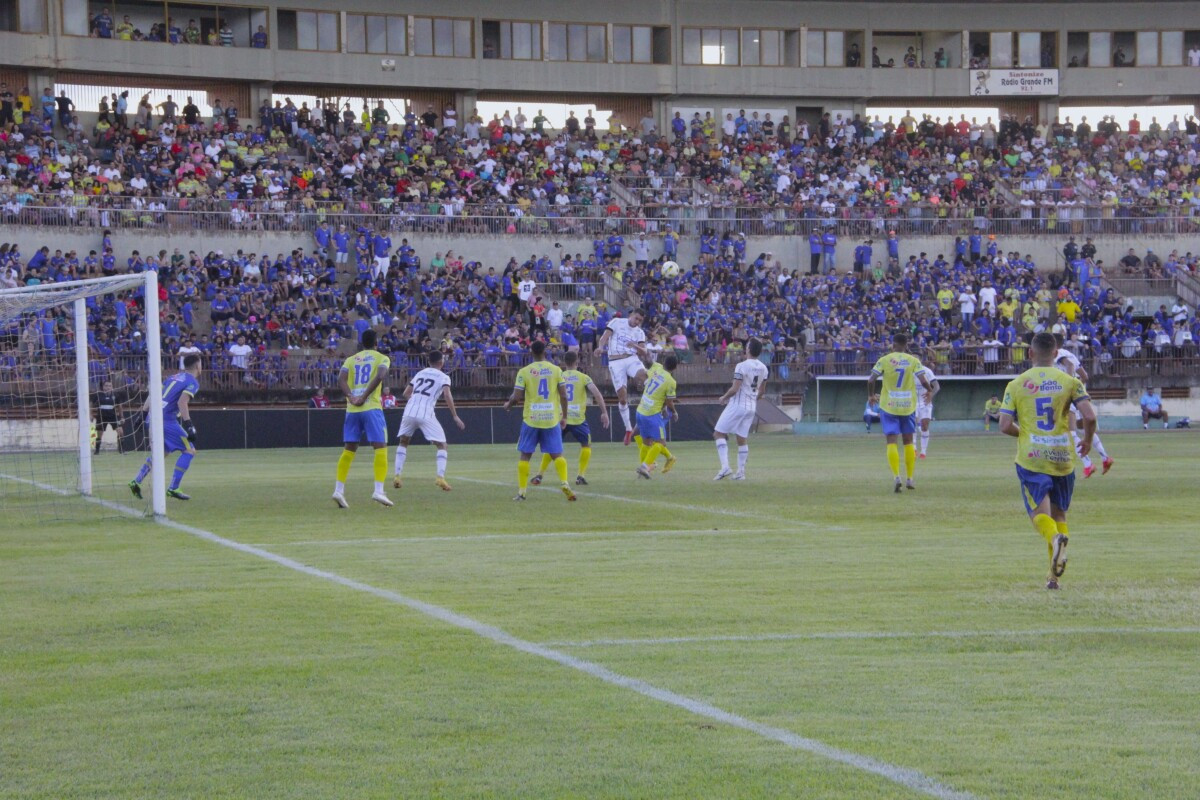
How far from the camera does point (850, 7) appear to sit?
→ 6291 cm

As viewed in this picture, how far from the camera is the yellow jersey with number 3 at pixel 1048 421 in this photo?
1141 cm

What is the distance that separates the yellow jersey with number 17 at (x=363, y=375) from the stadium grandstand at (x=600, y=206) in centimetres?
382

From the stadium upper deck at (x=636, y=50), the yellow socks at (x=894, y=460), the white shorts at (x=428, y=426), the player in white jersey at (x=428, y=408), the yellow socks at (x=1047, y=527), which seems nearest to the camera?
the yellow socks at (x=1047, y=527)

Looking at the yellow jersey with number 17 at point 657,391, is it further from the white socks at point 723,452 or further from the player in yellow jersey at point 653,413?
the white socks at point 723,452

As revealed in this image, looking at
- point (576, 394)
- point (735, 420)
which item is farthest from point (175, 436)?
point (735, 420)

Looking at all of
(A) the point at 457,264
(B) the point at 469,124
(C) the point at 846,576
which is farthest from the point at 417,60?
(C) the point at 846,576

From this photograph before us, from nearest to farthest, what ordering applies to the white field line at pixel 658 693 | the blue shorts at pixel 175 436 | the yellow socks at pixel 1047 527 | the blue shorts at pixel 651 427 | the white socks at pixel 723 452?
the white field line at pixel 658 693 < the yellow socks at pixel 1047 527 < the blue shorts at pixel 175 436 < the white socks at pixel 723 452 < the blue shorts at pixel 651 427

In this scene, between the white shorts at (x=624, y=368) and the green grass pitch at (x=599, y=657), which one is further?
the white shorts at (x=624, y=368)

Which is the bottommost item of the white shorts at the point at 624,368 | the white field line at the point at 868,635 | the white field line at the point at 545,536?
the white field line at the point at 545,536

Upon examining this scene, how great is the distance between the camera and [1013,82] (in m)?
64.0

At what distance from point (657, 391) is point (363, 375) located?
249 inches

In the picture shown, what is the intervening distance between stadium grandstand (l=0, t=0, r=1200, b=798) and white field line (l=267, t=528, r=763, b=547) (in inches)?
247

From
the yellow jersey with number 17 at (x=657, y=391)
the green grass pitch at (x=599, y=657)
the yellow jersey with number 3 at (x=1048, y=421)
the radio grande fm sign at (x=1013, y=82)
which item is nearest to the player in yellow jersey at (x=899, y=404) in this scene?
the yellow jersey with number 17 at (x=657, y=391)

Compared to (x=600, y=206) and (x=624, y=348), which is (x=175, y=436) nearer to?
(x=624, y=348)
